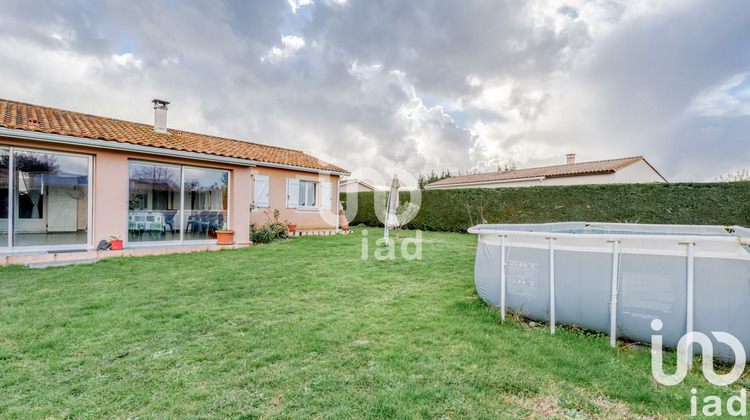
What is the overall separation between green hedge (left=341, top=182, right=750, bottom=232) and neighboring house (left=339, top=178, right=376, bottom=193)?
7.82 m

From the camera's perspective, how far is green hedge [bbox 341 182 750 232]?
10190 mm

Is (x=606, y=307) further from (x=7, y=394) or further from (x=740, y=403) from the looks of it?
(x=7, y=394)

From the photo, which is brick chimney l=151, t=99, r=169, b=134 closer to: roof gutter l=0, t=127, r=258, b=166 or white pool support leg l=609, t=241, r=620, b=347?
roof gutter l=0, t=127, r=258, b=166

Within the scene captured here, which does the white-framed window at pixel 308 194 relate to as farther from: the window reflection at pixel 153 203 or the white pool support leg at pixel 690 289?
the white pool support leg at pixel 690 289

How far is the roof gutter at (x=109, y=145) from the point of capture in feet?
23.1

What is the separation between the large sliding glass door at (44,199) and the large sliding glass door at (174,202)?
1.07 m

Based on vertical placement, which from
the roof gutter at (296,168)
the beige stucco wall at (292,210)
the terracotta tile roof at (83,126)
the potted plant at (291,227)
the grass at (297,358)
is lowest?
the grass at (297,358)

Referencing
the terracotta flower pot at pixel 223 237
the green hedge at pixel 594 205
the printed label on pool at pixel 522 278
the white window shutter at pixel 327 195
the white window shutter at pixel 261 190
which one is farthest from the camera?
the white window shutter at pixel 327 195

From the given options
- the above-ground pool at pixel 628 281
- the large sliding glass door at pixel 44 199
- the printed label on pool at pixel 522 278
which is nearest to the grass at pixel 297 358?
the above-ground pool at pixel 628 281

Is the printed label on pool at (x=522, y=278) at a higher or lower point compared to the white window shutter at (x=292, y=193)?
lower

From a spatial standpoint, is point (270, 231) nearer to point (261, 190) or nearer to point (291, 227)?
point (291, 227)

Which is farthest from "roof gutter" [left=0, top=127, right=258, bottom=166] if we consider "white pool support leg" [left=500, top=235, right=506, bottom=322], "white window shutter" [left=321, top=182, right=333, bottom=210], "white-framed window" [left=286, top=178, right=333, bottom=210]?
"white pool support leg" [left=500, top=235, right=506, bottom=322]

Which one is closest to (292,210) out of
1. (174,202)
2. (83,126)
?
(174,202)

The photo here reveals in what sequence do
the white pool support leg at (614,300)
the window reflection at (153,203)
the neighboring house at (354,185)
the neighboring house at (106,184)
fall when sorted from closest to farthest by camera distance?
the white pool support leg at (614,300) < the neighboring house at (106,184) < the window reflection at (153,203) < the neighboring house at (354,185)
